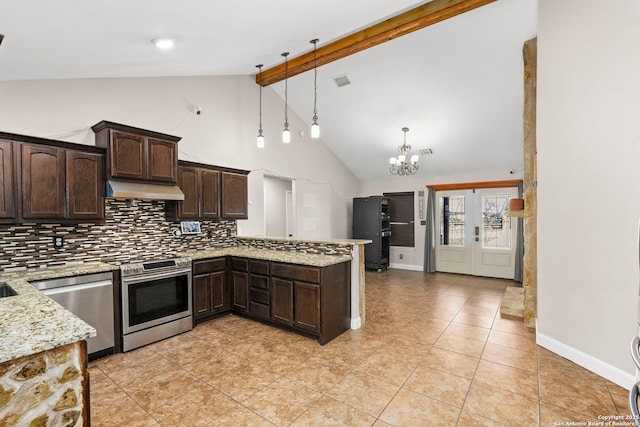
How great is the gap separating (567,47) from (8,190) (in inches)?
209

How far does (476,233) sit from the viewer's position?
23.4 feet

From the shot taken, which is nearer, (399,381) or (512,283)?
(399,381)

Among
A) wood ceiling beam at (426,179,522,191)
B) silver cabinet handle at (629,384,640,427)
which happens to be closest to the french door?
wood ceiling beam at (426,179,522,191)

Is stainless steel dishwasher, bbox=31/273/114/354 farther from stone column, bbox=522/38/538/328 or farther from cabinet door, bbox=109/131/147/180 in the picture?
stone column, bbox=522/38/538/328

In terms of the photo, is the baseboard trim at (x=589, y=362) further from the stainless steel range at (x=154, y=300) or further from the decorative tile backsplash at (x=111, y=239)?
the decorative tile backsplash at (x=111, y=239)

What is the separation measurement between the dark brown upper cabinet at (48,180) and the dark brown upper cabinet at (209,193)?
0.92 m

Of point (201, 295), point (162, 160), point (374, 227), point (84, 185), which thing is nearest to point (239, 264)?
point (201, 295)

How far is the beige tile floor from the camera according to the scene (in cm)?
212

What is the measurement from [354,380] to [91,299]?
256 cm

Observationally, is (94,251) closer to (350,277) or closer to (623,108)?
(350,277)

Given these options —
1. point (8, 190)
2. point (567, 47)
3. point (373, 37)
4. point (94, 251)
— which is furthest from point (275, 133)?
point (567, 47)

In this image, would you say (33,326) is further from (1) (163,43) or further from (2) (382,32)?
(2) (382,32)

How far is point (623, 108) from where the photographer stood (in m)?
2.49

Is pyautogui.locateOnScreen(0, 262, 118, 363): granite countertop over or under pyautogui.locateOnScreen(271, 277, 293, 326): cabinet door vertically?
over
